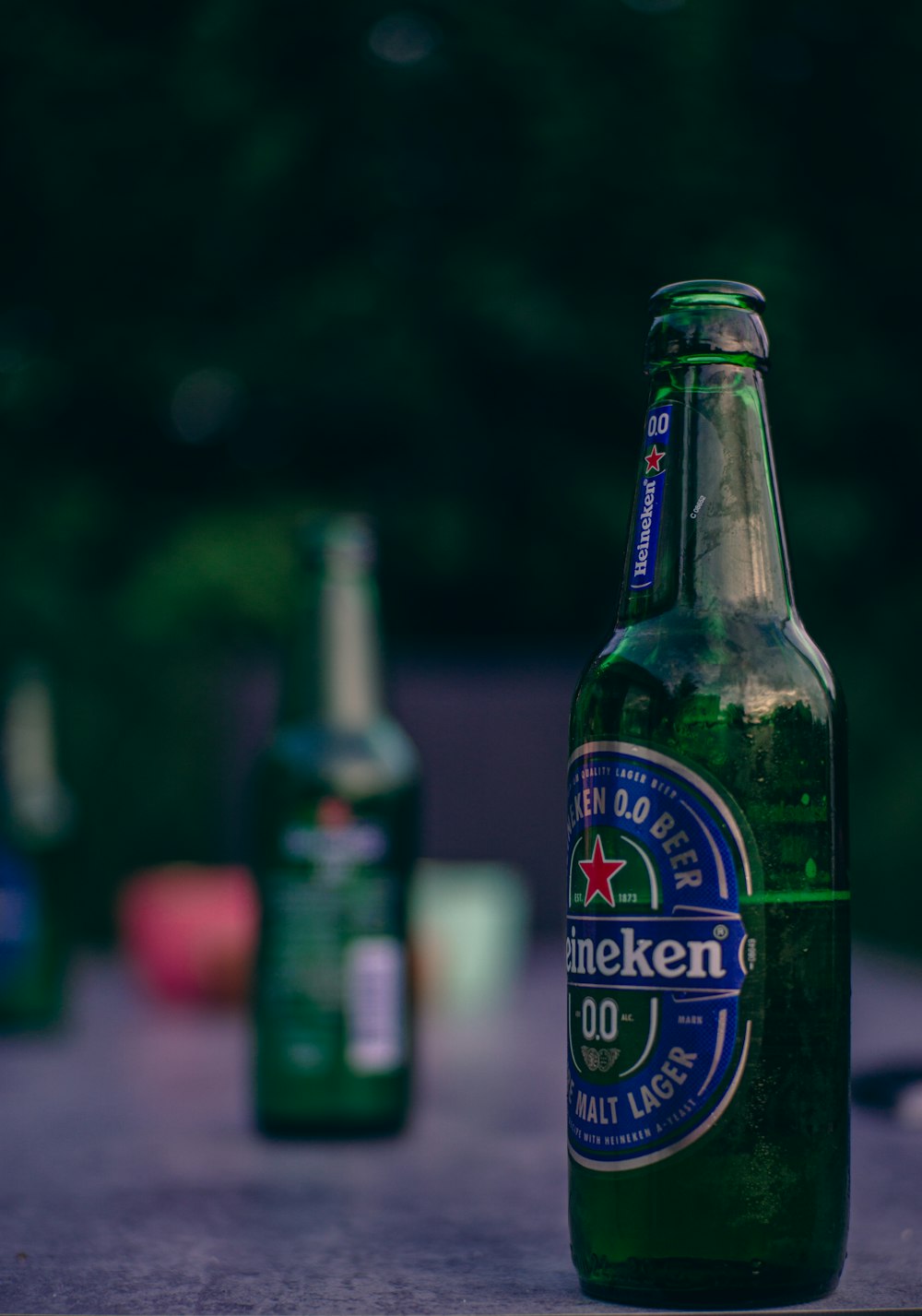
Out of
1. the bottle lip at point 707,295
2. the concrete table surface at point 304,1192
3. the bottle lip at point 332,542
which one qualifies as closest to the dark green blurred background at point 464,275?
the concrete table surface at point 304,1192

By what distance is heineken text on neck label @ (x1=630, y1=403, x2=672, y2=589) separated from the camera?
2.17 ft

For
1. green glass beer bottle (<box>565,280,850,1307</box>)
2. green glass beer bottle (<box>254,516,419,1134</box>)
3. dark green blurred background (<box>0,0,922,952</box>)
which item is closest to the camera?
green glass beer bottle (<box>565,280,850,1307</box>)

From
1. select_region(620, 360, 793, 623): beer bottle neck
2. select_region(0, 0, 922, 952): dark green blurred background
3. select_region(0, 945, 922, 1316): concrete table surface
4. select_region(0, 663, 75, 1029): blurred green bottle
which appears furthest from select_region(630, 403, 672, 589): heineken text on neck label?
select_region(0, 0, 922, 952): dark green blurred background

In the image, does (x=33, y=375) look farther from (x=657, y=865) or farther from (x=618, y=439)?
(x=657, y=865)

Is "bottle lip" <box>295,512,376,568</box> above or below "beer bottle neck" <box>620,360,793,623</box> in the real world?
above

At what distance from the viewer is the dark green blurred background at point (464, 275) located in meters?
4.77

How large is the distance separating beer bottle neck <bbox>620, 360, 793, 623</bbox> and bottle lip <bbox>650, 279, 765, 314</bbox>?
0.03 meters

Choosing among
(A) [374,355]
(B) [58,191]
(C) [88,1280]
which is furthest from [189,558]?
(C) [88,1280]

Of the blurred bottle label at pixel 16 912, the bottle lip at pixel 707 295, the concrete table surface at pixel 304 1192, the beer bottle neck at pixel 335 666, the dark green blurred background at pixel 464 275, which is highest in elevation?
the dark green blurred background at pixel 464 275

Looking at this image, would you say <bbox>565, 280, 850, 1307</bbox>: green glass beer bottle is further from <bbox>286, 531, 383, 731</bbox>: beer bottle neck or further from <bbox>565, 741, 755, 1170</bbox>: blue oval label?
<bbox>286, 531, 383, 731</bbox>: beer bottle neck

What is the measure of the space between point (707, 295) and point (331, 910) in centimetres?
48

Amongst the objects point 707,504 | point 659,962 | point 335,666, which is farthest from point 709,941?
point 335,666

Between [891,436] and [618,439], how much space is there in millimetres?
890

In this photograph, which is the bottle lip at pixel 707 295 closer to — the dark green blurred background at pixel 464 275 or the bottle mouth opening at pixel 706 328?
the bottle mouth opening at pixel 706 328
